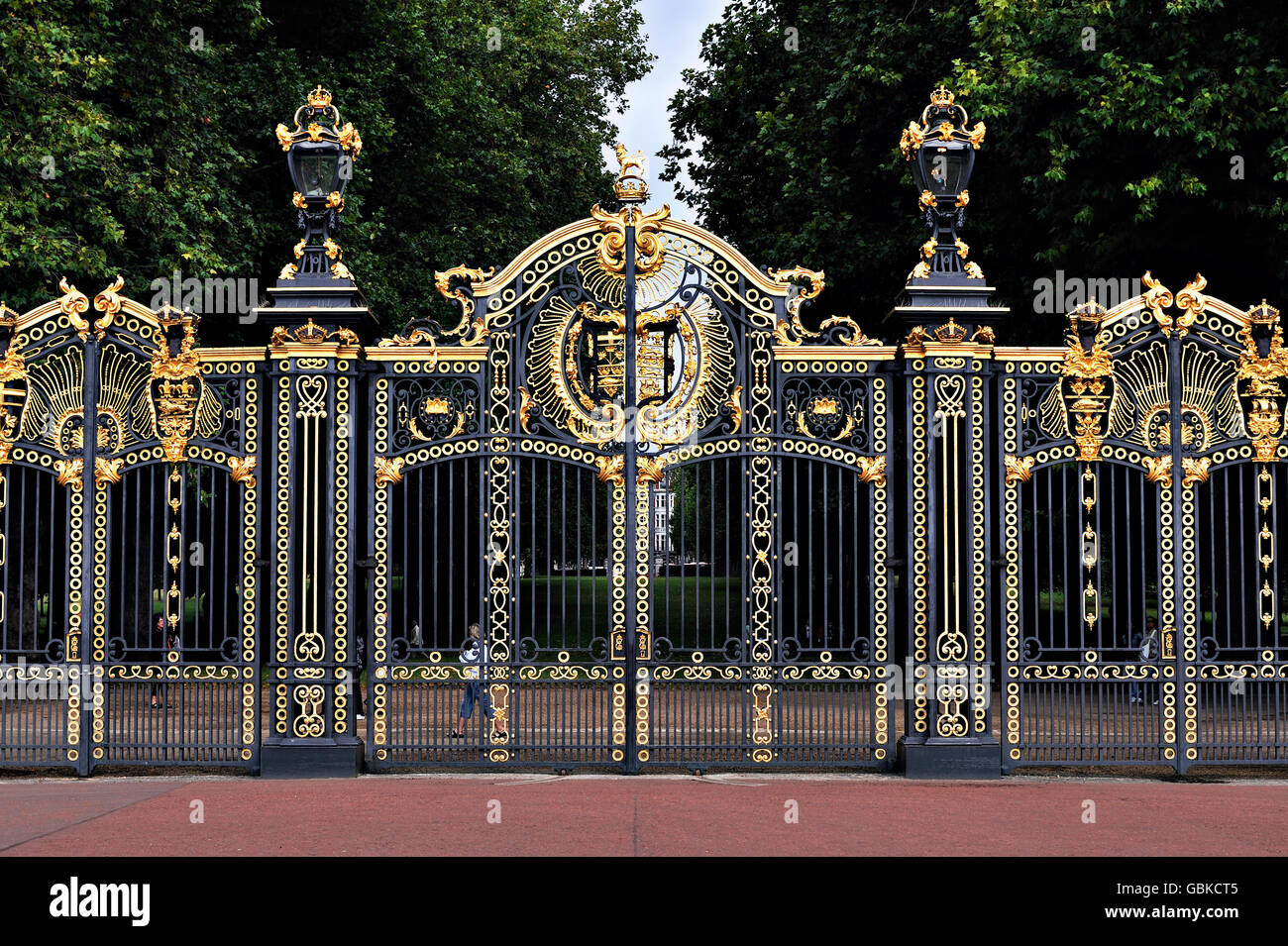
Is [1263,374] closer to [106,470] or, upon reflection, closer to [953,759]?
[953,759]

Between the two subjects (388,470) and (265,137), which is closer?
(388,470)

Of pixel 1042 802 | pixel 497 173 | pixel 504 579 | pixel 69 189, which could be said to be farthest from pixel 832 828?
pixel 497 173

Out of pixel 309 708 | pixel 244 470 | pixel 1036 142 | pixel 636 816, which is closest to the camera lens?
pixel 636 816

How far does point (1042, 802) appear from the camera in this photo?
9.29 meters

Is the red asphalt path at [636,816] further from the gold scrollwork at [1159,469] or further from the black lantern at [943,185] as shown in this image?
the black lantern at [943,185]

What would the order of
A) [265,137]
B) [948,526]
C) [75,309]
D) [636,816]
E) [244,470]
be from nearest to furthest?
[636,816], [948,526], [244,470], [75,309], [265,137]

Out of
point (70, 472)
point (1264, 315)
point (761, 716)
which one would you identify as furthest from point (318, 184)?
point (1264, 315)

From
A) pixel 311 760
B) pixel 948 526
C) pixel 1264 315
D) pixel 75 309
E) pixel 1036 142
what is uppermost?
pixel 1036 142

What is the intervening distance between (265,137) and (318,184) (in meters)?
10.6

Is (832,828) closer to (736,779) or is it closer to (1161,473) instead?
(736,779)

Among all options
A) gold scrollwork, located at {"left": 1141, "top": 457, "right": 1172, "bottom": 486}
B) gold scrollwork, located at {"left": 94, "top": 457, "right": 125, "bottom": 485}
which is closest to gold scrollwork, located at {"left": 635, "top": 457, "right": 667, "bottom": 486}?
gold scrollwork, located at {"left": 1141, "top": 457, "right": 1172, "bottom": 486}

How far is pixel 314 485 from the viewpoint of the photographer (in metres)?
10.4

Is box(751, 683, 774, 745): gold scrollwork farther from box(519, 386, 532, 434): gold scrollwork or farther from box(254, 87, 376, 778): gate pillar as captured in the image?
box(254, 87, 376, 778): gate pillar

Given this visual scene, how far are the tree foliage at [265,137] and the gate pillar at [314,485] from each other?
5727 mm
